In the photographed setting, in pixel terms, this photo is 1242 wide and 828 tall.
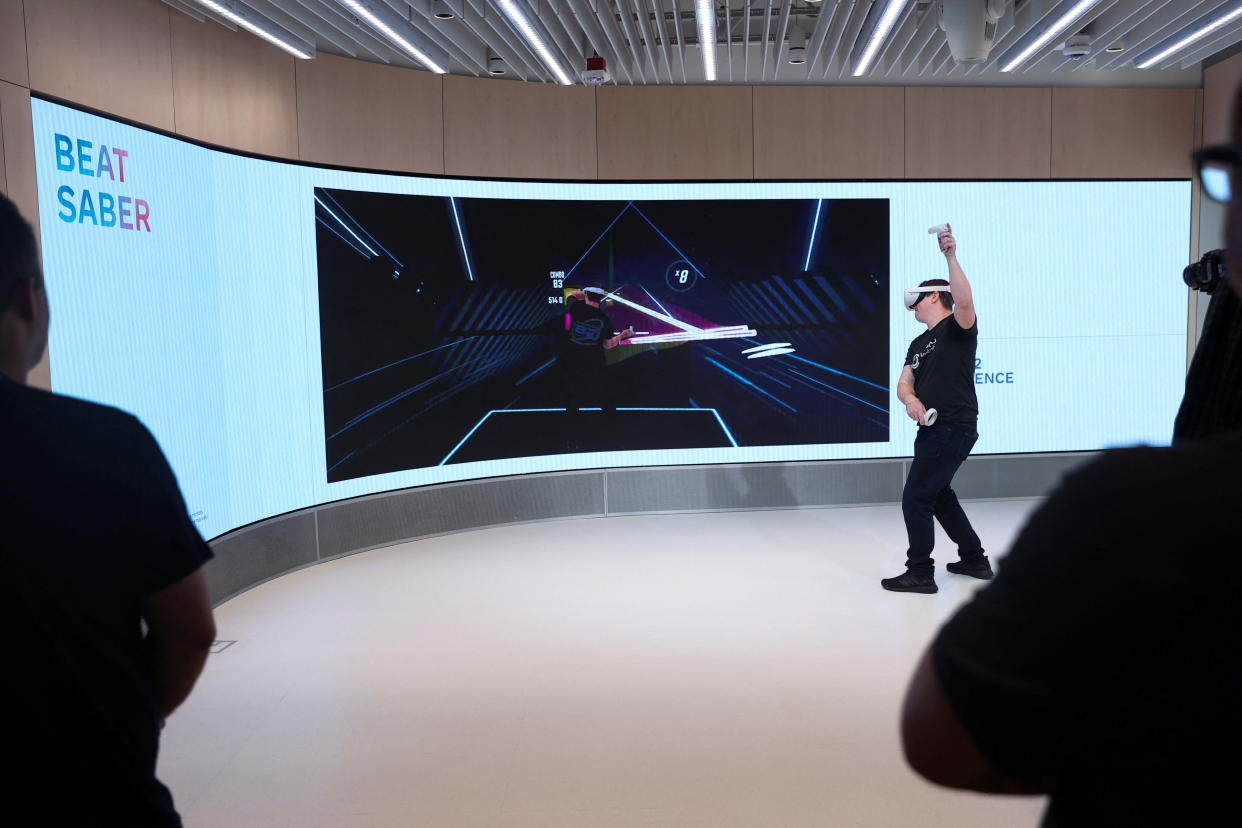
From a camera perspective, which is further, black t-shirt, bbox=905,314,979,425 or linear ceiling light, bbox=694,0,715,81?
linear ceiling light, bbox=694,0,715,81

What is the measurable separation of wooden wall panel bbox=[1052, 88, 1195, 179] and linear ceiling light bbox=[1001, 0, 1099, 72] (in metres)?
0.93

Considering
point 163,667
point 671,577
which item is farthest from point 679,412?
point 163,667

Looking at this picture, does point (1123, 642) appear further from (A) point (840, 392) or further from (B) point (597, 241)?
(A) point (840, 392)

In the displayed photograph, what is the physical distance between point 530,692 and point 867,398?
13.4 ft

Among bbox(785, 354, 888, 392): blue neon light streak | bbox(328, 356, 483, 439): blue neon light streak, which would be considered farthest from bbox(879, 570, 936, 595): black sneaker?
bbox(328, 356, 483, 439): blue neon light streak

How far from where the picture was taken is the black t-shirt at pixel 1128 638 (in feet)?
2.05

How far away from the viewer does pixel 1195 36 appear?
5535 millimetres

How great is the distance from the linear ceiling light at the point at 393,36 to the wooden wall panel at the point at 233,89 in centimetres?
66

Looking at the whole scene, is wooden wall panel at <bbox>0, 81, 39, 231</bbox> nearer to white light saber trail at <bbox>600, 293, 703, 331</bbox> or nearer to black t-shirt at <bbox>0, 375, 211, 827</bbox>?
black t-shirt at <bbox>0, 375, 211, 827</bbox>

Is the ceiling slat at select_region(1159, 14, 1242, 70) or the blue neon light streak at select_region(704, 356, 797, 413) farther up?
the ceiling slat at select_region(1159, 14, 1242, 70)

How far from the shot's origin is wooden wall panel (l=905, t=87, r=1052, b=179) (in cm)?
683

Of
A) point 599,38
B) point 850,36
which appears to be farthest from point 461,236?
point 850,36

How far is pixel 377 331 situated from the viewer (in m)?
5.84

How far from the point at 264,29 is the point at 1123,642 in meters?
4.81
